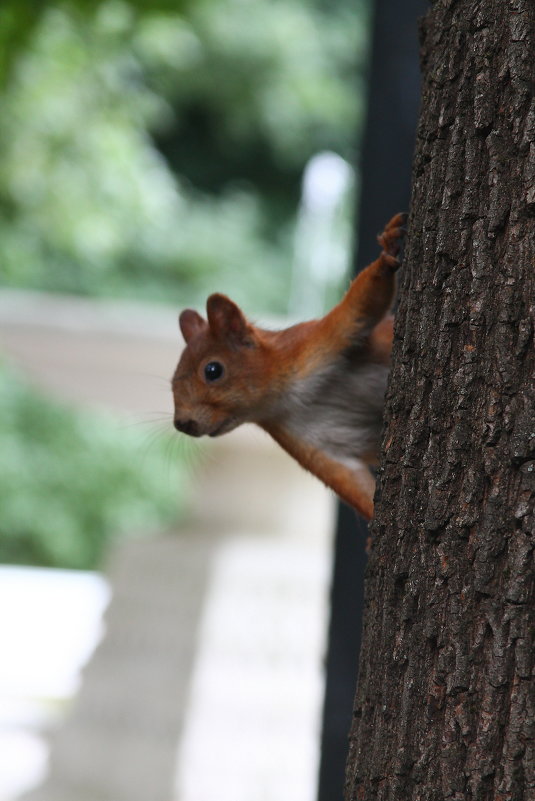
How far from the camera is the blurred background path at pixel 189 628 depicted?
15.2ft

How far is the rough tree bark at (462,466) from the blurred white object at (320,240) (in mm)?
10097

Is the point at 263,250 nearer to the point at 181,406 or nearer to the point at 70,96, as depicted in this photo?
the point at 70,96

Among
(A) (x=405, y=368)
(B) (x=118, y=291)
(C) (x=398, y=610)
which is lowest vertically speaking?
(C) (x=398, y=610)

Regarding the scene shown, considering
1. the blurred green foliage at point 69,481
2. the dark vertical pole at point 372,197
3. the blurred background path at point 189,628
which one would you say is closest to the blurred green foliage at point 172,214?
the blurred green foliage at point 69,481

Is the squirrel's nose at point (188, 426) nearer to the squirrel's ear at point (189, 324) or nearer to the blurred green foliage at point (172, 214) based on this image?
the squirrel's ear at point (189, 324)

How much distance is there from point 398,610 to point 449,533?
0.11 m

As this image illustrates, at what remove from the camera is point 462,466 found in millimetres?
1074

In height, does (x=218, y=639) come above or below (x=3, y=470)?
below

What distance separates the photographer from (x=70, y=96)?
9281 millimetres

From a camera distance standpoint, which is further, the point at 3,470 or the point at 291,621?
the point at 3,470

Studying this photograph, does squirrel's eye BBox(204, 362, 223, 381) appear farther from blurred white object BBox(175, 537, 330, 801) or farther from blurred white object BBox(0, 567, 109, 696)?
blurred white object BBox(0, 567, 109, 696)

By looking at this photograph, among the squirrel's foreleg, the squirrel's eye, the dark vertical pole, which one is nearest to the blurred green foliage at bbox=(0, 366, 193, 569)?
the dark vertical pole

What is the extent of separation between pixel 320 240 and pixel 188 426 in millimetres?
10317

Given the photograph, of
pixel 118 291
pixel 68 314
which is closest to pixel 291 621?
pixel 68 314
